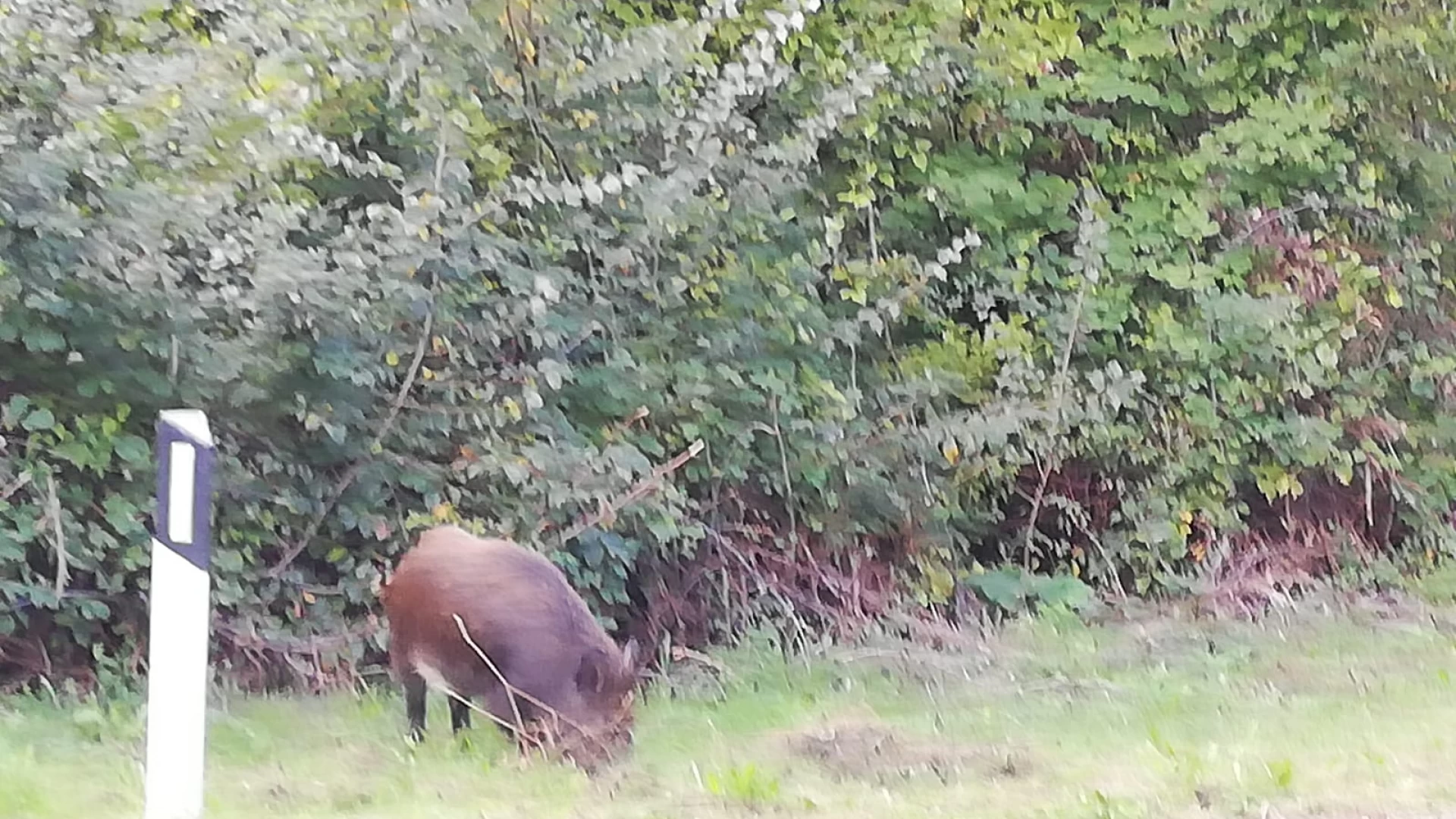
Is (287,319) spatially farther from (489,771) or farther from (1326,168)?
(1326,168)

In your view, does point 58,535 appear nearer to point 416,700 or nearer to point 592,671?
point 416,700

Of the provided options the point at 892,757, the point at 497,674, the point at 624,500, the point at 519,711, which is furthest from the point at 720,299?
the point at 892,757

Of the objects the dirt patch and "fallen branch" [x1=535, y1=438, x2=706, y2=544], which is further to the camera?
"fallen branch" [x1=535, y1=438, x2=706, y2=544]

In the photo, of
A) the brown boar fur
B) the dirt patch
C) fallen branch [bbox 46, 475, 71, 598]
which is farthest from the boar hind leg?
fallen branch [bbox 46, 475, 71, 598]

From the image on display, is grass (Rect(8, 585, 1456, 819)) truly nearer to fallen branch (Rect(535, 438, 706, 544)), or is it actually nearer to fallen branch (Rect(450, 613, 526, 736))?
fallen branch (Rect(450, 613, 526, 736))

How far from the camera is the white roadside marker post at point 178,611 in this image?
11.9 feet

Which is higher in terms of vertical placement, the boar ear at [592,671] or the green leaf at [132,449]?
the green leaf at [132,449]

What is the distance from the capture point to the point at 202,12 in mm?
7027

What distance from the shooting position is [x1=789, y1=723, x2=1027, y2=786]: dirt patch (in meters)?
4.98

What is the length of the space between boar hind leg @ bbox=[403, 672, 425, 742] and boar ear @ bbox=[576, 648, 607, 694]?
2.36 feet

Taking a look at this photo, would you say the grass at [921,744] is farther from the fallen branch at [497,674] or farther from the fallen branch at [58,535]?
the fallen branch at [58,535]

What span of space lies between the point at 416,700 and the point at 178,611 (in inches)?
Result: 88.4

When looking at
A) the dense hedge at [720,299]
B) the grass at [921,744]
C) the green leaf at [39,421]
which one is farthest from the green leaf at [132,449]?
the grass at [921,744]

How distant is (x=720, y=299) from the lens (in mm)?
8242
